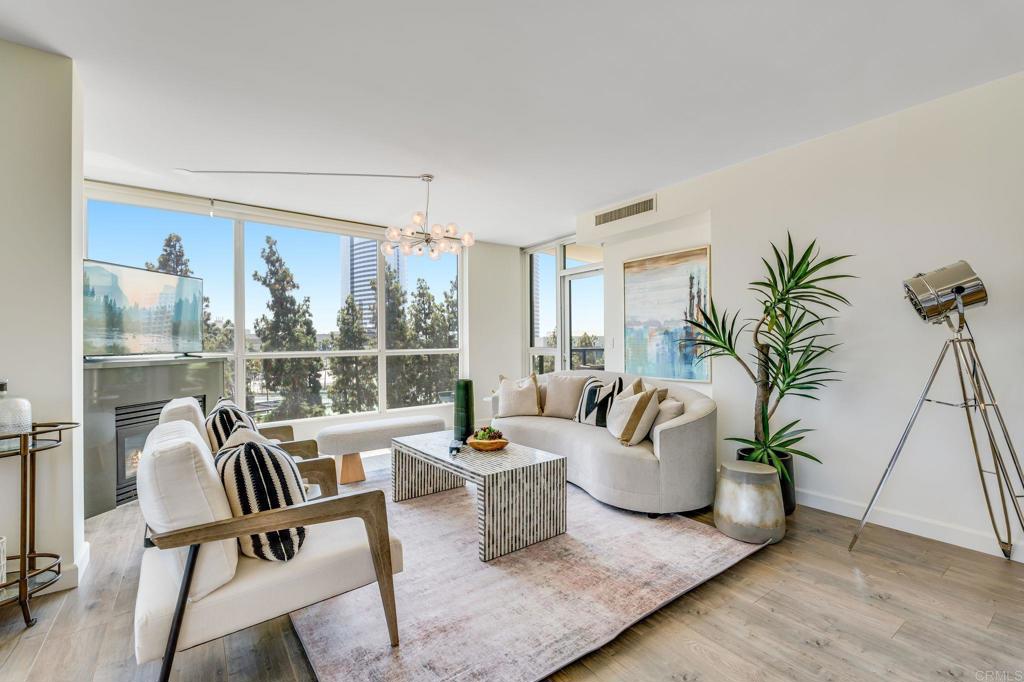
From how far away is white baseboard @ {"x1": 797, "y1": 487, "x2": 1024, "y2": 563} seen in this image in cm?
255

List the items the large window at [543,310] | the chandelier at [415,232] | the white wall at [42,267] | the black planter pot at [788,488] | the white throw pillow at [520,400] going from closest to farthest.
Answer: the white wall at [42,267] → the black planter pot at [788,488] → the chandelier at [415,232] → the white throw pillow at [520,400] → the large window at [543,310]

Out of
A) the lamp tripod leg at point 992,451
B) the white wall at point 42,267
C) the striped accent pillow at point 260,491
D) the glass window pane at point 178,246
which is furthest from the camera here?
the glass window pane at point 178,246

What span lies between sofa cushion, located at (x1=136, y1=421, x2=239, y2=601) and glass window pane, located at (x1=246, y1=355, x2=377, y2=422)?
3.77 metres

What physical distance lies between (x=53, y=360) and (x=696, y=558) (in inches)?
138

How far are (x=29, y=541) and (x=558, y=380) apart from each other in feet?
12.2

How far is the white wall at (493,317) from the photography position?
21.1ft

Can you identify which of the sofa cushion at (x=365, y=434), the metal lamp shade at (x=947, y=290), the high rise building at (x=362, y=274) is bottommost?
the sofa cushion at (x=365, y=434)

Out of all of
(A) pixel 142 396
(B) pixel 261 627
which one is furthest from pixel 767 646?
(A) pixel 142 396

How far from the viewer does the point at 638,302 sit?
487cm

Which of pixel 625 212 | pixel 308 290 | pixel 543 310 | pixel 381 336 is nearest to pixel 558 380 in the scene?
pixel 625 212

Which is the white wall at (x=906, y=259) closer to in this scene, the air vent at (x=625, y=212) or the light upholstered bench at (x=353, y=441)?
the air vent at (x=625, y=212)

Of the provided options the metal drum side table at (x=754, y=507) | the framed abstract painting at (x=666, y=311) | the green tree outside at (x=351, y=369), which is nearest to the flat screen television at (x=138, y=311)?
the green tree outside at (x=351, y=369)

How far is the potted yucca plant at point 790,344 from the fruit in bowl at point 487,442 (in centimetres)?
161

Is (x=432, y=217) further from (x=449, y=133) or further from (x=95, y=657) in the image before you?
(x=95, y=657)
